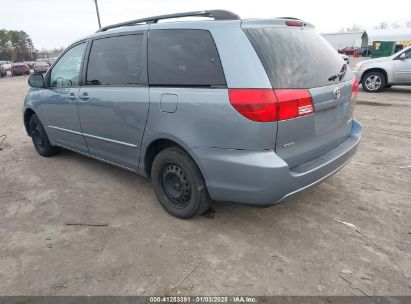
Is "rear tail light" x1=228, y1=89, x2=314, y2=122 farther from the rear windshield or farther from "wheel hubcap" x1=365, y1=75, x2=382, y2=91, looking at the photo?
"wheel hubcap" x1=365, y1=75, x2=382, y2=91

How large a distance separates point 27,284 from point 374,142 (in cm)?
530

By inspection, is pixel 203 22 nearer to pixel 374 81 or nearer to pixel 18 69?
pixel 374 81

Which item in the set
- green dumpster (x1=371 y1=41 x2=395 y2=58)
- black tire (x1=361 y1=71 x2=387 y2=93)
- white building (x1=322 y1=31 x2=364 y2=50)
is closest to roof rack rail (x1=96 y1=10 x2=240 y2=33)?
black tire (x1=361 y1=71 x2=387 y2=93)

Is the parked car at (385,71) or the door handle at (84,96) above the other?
the door handle at (84,96)

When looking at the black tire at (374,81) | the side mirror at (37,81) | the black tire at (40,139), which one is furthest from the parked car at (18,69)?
the side mirror at (37,81)

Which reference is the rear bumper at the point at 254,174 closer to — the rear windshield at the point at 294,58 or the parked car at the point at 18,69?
the rear windshield at the point at 294,58

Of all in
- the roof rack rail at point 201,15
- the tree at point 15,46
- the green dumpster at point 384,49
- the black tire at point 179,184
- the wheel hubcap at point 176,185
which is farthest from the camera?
the tree at point 15,46

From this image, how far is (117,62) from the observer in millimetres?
3734

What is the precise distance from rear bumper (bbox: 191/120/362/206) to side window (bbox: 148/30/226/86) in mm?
597

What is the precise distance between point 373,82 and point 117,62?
10236 millimetres

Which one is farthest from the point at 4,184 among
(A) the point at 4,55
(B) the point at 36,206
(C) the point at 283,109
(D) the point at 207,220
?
(A) the point at 4,55

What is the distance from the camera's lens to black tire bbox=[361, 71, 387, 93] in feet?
37.0

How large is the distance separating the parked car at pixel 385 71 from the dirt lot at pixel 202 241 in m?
7.53

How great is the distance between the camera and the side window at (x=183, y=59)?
9.34 feet
